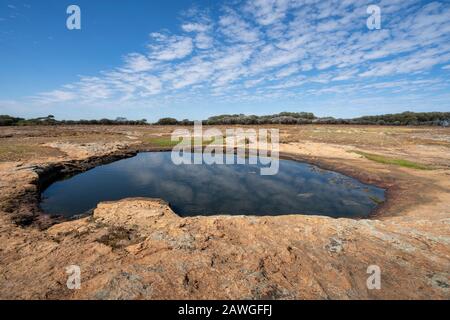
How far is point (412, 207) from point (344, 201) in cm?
292

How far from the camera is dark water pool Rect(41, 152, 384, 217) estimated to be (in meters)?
11.6

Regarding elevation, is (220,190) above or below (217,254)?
below

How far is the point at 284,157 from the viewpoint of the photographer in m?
24.6

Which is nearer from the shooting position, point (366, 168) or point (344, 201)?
point (344, 201)

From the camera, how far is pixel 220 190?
14539mm

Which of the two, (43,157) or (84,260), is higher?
(43,157)

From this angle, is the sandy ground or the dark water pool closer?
the sandy ground

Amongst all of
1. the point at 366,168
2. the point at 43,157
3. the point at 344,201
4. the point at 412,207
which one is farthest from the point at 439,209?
the point at 43,157

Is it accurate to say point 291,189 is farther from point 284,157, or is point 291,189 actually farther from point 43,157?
point 43,157

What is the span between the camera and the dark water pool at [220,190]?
1162 centimetres

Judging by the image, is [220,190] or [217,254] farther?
[220,190]

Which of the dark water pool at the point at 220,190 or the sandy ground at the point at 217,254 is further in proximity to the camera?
the dark water pool at the point at 220,190
